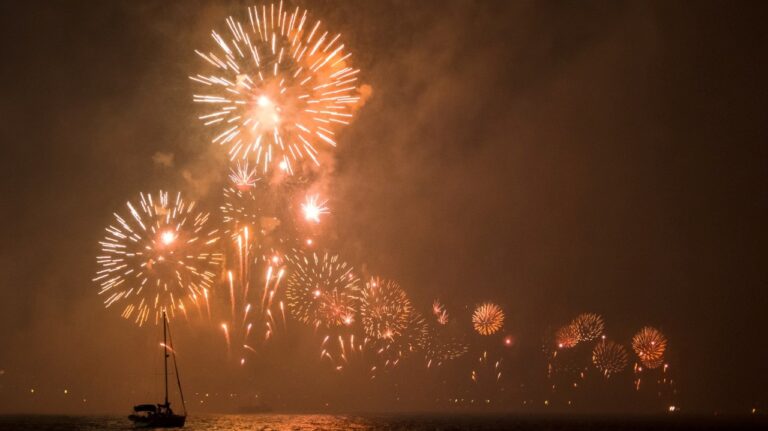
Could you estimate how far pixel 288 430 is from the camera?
13000 cm

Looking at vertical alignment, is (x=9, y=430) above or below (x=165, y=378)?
below

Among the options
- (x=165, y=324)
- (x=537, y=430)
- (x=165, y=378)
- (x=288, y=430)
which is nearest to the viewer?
(x=165, y=324)

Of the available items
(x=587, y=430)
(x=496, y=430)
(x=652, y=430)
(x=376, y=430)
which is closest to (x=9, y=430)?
(x=376, y=430)

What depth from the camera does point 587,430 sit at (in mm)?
149500

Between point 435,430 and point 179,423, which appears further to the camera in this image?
point 435,430

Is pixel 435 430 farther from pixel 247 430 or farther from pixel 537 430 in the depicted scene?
pixel 247 430

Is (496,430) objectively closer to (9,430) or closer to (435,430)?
(435,430)

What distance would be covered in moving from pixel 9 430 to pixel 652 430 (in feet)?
434

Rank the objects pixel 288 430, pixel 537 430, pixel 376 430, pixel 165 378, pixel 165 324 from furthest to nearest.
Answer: pixel 537 430 < pixel 376 430 < pixel 288 430 < pixel 165 378 < pixel 165 324

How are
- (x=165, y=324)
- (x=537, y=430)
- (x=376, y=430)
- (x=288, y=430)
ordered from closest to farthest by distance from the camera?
(x=165, y=324) < (x=288, y=430) < (x=376, y=430) < (x=537, y=430)

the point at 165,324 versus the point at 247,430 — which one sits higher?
the point at 165,324

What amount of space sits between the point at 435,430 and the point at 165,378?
59486 millimetres

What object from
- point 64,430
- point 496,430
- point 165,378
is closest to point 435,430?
point 496,430

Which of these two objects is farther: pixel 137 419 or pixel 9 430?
pixel 9 430
